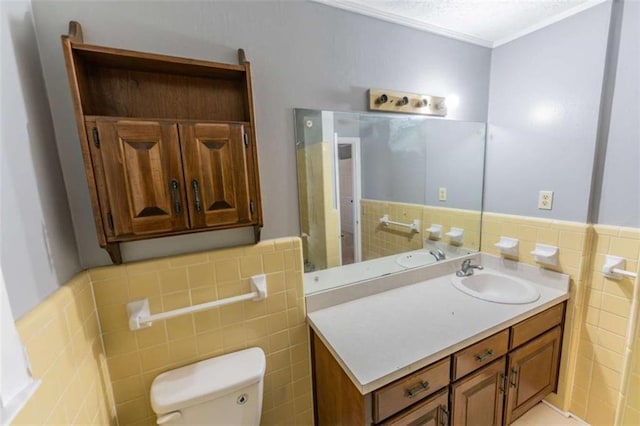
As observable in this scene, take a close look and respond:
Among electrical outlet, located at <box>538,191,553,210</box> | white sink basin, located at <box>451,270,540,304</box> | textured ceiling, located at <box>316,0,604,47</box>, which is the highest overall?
textured ceiling, located at <box>316,0,604,47</box>

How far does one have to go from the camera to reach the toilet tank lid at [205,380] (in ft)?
3.17

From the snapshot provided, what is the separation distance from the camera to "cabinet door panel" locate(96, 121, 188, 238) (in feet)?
2.74

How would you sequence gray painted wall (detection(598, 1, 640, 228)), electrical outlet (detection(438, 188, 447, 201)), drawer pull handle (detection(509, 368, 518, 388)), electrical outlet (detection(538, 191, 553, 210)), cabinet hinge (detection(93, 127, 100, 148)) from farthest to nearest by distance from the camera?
electrical outlet (detection(438, 188, 447, 201)) → electrical outlet (detection(538, 191, 553, 210)) → drawer pull handle (detection(509, 368, 518, 388)) → gray painted wall (detection(598, 1, 640, 228)) → cabinet hinge (detection(93, 127, 100, 148))

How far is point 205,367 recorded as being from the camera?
110cm

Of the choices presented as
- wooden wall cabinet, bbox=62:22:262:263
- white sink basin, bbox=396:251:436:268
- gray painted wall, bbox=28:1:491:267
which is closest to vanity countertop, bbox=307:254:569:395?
white sink basin, bbox=396:251:436:268

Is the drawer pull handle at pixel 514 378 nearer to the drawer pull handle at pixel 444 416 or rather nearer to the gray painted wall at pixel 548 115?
the drawer pull handle at pixel 444 416

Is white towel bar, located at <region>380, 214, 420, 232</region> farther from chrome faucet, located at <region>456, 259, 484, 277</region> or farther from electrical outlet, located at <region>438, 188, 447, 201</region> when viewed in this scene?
chrome faucet, located at <region>456, 259, 484, 277</region>

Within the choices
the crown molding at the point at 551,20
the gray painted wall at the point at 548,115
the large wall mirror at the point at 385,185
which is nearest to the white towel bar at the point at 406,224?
the large wall mirror at the point at 385,185

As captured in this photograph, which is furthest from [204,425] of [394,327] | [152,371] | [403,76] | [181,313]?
[403,76]

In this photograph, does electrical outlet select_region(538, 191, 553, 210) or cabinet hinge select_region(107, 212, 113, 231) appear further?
electrical outlet select_region(538, 191, 553, 210)

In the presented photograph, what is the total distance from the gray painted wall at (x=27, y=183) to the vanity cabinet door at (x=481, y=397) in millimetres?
1508

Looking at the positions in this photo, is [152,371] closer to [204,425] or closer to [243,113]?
[204,425]

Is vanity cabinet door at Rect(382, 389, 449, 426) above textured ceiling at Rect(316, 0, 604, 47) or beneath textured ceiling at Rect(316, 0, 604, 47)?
beneath

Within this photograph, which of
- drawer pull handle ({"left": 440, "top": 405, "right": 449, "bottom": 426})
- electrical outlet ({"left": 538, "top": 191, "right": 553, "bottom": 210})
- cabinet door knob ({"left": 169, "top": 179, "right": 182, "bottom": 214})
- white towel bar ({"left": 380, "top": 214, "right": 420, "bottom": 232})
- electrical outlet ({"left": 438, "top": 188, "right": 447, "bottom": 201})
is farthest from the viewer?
electrical outlet ({"left": 438, "top": 188, "right": 447, "bottom": 201})
